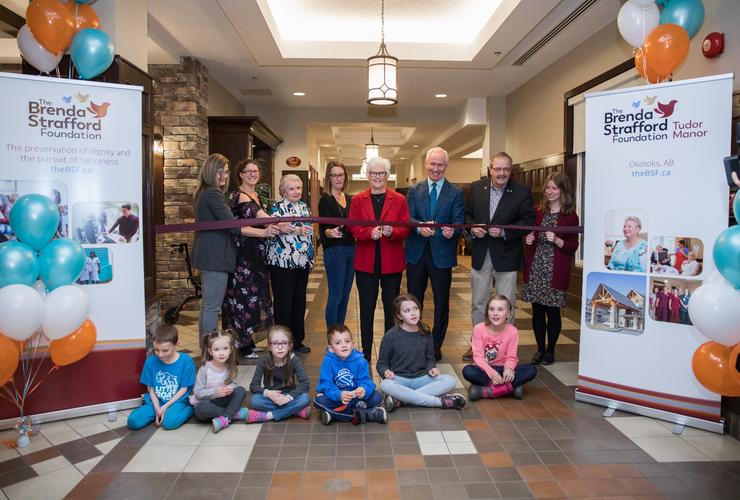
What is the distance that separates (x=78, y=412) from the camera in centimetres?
307

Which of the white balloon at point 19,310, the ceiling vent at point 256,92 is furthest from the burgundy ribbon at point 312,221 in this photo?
the ceiling vent at point 256,92

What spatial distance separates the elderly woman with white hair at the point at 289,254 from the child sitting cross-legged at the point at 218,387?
1123 millimetres

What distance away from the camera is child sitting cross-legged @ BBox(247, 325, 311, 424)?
119 inches

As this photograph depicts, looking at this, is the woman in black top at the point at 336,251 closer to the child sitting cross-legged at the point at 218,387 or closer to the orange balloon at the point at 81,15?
the child sitting cross-legged at the point at 218,387

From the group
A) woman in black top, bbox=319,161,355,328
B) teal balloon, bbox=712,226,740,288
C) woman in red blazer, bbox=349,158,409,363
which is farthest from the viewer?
woman in black top, bbox=319,161,355,328

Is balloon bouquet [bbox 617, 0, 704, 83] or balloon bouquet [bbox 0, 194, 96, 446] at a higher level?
balloon bouquet [bbox 617, 0, 704, 83]

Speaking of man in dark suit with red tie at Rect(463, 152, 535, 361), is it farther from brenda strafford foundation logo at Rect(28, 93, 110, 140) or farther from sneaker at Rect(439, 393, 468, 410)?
brenda strafford foundation logo at Rect(28, 93, 110, 140)

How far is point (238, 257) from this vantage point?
4.07m

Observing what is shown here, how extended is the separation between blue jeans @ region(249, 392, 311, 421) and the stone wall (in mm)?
4105

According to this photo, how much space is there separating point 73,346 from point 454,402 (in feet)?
7.09

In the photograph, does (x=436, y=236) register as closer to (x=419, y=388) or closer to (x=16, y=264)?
(x=419, y=388)

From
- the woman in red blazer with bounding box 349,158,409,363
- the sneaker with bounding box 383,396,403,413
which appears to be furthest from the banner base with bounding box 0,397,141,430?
the woman in red blazer with bounding box 349,158,409,363

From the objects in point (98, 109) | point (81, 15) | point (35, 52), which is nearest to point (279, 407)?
point (98, 109)

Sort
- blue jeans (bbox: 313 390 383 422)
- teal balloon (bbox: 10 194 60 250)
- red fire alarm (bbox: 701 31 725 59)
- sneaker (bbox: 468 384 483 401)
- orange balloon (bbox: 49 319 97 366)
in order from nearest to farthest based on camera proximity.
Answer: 1. teal balloon (bbox: 10 194 60 250)
2. orange balloon (bbox: 49 319 97 366)
3. blue jeans (bbox: 313 390 383 422)
4. sneaker (bbox: 468 384 483 401)
5. red fire alarm (bbox: 701 31 725 59)
